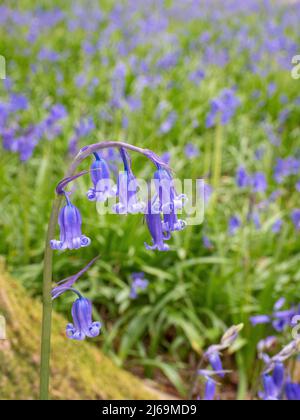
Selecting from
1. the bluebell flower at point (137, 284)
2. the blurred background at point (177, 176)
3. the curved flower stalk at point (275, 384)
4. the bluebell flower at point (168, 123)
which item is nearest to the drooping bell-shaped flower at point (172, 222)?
the blurred background at point (177, 176)

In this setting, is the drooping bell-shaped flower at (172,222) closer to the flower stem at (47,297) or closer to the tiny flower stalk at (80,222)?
the tiny flower stalk at (80,222)

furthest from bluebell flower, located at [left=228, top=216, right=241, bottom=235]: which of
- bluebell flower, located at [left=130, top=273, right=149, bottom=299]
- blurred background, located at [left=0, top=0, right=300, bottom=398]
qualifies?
bluebell flower, located at [left=130, top=273, right=149, bottom=299]

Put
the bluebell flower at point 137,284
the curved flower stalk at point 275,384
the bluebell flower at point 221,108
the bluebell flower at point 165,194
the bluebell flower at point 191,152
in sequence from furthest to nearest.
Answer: the bluebell flower at point 191,152 → the bluebell flower at point 221,108 → the bluebell flower at point 137,284 → the curved flower stalk at point 275,384 → the bluebell flower at point 165,194

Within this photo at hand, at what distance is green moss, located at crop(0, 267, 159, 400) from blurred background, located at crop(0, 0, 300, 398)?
18 mm

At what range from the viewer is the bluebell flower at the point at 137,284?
3.40 m

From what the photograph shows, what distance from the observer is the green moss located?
2.04m

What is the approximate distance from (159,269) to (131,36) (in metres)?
5.54

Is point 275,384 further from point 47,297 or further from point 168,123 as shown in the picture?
point 168,123

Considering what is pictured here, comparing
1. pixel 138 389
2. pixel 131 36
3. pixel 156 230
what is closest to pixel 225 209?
pixel 138 389

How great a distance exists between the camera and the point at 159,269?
364 centimetres

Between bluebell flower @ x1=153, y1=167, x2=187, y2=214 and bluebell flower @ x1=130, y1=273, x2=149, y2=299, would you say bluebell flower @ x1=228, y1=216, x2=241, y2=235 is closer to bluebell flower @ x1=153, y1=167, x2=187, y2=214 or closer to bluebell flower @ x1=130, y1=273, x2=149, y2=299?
bluebell flower @ x1=130, y1=273, x2=149, y2=299

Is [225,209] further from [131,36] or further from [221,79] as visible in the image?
[131,36]

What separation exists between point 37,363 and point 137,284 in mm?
1324

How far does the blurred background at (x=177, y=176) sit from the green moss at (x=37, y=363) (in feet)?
0.06
